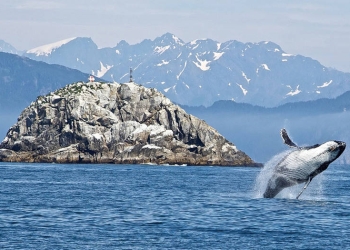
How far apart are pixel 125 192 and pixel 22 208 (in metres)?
22.3

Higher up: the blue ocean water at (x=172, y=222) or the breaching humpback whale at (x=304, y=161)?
the breaching humpback whale at (x=304, y=161)

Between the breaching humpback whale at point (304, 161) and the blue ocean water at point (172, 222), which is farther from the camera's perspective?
the breaching humpback whale at point (304, 161)

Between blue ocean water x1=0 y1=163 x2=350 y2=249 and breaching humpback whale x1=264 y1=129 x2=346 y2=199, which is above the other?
breaching humpback whale x1=264 y1=129 x2=346 y2=199

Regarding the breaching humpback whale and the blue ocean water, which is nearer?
the blue ocean water

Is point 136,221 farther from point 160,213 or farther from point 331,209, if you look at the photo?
point 331,209

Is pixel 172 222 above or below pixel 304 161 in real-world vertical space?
below

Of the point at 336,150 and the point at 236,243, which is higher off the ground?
the point at 336,150

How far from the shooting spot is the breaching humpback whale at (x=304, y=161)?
2421 inches

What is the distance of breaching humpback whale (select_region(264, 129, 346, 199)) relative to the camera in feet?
202

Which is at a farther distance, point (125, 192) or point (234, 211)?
point (125, 192)

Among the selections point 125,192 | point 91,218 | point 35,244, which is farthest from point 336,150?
point 125,192

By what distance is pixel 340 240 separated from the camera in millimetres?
54031

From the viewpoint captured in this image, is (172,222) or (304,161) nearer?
(172,222)

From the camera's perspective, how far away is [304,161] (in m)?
62.8
